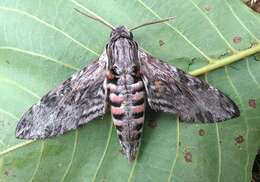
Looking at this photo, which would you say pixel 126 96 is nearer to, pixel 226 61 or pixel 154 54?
pixel 154 54

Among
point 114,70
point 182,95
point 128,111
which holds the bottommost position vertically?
point 128,111

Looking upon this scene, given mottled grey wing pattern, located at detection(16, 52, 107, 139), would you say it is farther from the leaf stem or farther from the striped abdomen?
the leaf stem

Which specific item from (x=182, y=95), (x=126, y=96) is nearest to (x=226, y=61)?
(x=182, y=95)

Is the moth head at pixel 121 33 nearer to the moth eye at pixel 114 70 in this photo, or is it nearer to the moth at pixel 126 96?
the moth at pixel 126 96

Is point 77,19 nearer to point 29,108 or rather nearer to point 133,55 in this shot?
point 133,55

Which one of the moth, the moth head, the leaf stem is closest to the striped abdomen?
the moth

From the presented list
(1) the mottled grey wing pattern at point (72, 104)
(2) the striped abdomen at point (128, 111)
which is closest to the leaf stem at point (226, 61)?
(2) the striped abdomen at point (128, 111)
